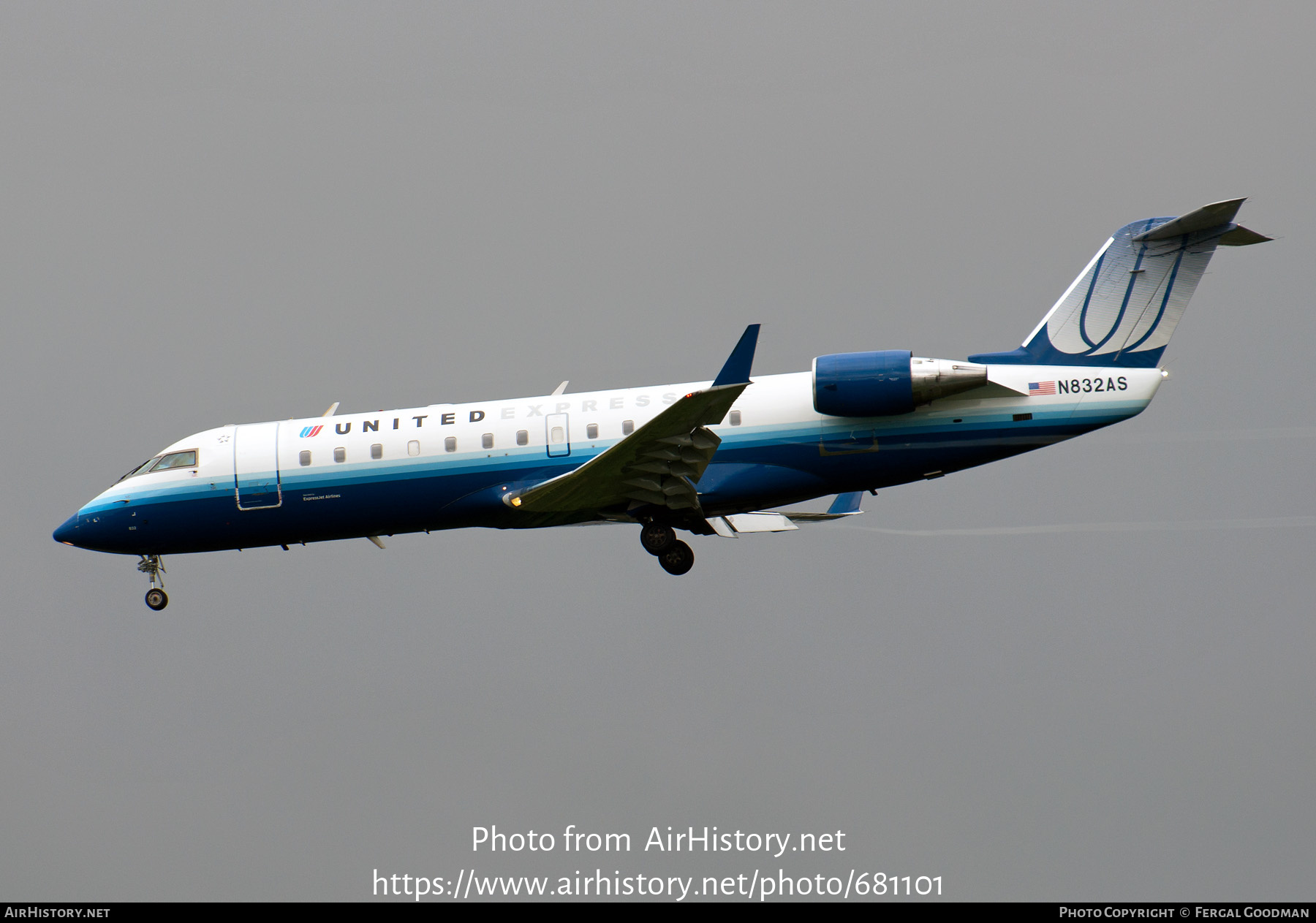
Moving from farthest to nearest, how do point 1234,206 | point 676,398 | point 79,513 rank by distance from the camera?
1. point 79,513
2. point 676,398
3. point 1234,206

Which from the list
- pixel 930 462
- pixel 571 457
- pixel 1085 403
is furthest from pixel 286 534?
pixel 1085 403

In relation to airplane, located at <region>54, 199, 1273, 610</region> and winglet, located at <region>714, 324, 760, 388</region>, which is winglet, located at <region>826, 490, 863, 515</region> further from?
winglet, located at <region>714, 324, 760, 388</region>

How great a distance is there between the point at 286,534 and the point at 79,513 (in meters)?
4.41

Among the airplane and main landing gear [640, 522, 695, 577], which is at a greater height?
the airplane

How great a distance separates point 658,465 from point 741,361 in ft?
9.40

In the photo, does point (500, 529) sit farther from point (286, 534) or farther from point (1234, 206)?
point (1234, 206)

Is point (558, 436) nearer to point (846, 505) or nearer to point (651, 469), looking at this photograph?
point (651, 469)

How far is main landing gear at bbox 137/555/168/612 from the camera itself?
26.0 metres

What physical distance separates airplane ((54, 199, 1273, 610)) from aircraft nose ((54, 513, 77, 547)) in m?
0.50

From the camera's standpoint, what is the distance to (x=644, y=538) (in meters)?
24.0

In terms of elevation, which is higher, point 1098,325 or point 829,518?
point 1098,325

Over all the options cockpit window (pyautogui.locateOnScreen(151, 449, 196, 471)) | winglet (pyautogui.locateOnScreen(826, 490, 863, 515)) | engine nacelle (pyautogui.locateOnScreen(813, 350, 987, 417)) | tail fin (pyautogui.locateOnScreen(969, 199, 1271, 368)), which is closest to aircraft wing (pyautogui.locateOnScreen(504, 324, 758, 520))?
engine nacelle (pyautogui.locateOnScreen(813, 350, 987, 417))

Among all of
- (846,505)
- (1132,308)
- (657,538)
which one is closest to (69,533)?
(657,538)

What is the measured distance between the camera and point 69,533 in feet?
84.5
